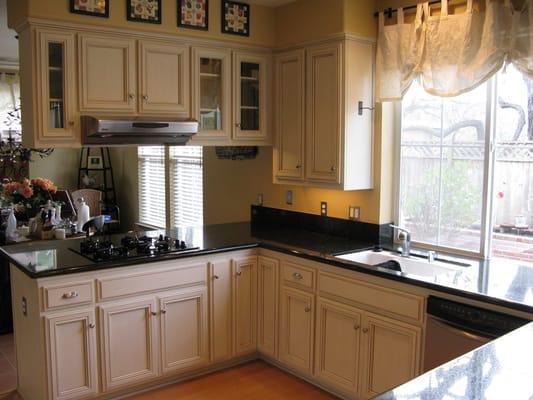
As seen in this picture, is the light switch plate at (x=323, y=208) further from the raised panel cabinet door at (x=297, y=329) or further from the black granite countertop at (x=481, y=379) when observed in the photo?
the black granite countertop at (x=481, y=379)

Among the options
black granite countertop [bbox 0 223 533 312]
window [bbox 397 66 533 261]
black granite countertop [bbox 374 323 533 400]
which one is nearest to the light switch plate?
black granite countertop [bbox 0 223 533 312]

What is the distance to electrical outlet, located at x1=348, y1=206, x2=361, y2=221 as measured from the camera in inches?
159

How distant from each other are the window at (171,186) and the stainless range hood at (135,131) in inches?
76.7

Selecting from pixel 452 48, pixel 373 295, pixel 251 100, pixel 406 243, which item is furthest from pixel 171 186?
pixel 452 48

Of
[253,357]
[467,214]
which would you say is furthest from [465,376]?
[253,357]

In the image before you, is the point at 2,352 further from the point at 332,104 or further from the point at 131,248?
the point at 332,104

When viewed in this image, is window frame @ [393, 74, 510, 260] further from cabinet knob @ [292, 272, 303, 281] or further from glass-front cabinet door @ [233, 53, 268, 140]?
glass-front cabinet door @ [233, 53, 268, 140]

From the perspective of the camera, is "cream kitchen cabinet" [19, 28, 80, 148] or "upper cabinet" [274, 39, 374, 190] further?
"upper cabinet" [274, 39, 374, 190]

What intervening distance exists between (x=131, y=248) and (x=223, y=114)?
1225 mm

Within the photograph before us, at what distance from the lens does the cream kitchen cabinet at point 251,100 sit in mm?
4219

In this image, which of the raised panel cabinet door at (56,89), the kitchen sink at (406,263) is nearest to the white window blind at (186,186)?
the raised panel cabinet door at (56,89)

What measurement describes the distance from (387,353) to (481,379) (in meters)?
1.53

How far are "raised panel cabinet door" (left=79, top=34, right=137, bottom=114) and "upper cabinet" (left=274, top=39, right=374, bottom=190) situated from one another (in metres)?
1.17

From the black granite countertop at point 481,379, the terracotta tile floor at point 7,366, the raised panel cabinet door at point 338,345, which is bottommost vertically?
the terracotta tile floor at point 7,366
